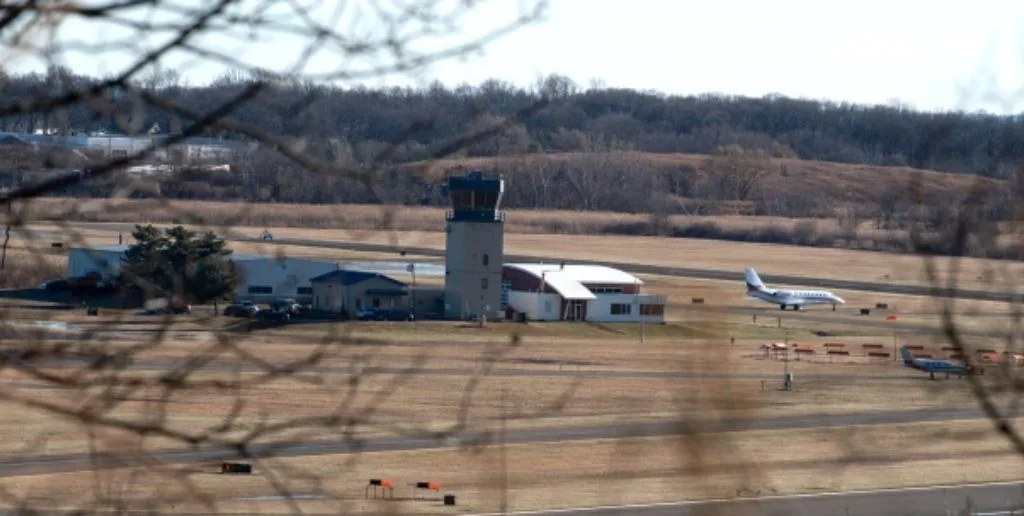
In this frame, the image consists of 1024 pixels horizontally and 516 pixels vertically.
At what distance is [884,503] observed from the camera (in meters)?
21.6

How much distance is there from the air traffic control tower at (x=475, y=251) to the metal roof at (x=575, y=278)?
2.97 m

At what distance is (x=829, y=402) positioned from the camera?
36.0 metres

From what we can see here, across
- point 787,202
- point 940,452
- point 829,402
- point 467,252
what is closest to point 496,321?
point 467,252

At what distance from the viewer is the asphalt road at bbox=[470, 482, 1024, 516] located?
20.0 m

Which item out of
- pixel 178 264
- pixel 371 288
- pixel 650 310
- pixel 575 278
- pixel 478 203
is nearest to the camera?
pixel 178 264

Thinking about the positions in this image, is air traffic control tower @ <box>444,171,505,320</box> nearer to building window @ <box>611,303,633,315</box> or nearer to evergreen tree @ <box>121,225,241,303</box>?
building window @ <box>611,303,633,315</box>

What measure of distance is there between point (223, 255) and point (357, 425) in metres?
0.69

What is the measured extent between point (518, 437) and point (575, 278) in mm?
34778

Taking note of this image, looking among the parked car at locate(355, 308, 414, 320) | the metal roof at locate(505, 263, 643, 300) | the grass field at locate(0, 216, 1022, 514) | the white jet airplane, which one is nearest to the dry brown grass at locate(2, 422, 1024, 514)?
the grass field at locate(0, 216, 1022, 514)

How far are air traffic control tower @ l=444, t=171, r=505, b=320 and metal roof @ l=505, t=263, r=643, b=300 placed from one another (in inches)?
117

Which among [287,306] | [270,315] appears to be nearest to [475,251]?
[287,306]

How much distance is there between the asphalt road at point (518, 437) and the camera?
3.84 m

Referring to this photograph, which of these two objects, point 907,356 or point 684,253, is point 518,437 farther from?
point 684,253

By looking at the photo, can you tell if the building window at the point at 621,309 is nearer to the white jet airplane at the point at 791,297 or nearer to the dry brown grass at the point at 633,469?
the white jet airplane at the point at 791,297
